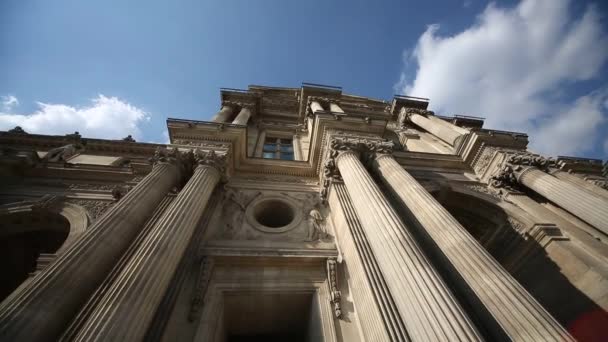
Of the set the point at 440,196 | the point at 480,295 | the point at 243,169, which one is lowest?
the point at 480,295

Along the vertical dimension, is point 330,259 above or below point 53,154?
below

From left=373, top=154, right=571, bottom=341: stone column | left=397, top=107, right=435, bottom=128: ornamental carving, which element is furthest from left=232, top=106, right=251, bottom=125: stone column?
left=397, top=107, right=435, bottom=128: ornamental carving

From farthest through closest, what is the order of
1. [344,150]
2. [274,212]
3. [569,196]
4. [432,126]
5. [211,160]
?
1. [432,126]
2. [274,212]
3. [344,150]
4. [211,160]
5. [569,196]

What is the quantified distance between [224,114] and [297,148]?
5013mm

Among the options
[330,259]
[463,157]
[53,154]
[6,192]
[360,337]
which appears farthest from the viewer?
[463,157]

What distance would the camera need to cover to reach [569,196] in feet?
24.5

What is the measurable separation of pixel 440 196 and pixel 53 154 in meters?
17.4

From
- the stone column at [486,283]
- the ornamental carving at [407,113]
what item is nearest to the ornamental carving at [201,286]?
the stone column at [486,283]

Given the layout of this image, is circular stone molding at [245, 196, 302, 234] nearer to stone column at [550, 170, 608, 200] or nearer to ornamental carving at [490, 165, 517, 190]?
ornamental carving at [490, 165, 517, 190]

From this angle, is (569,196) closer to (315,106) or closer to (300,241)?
(300,241)

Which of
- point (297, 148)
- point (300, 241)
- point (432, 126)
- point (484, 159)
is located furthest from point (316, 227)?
point (432, 126)

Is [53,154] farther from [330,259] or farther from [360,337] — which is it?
[360,337]

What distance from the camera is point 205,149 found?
29.1 feet

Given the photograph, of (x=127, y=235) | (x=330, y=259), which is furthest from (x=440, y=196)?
(x=127, y=235)
